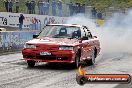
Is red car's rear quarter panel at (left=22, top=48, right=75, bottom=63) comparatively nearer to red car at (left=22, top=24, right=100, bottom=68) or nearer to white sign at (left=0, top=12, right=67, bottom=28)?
red car at (left=22, top=24, right=100, bottom=68)

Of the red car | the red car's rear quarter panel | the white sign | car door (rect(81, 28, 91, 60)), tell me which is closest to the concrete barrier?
the red car

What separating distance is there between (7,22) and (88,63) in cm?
1503

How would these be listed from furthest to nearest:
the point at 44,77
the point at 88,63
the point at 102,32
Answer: the point at 102,32, the point at 88,63, the point at 44,77

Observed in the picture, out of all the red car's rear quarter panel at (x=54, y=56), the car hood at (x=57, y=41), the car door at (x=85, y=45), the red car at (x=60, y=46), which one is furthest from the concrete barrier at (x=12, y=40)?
the red car's rear quarter panel at (x=54, y=56)

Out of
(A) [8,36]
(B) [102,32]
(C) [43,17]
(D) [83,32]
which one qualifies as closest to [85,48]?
(D) [83,32]

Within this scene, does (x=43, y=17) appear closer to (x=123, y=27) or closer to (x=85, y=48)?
(x=123, y=27)

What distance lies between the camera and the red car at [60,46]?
12555 mm

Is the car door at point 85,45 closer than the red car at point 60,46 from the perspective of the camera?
No

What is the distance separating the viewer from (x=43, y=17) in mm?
33594

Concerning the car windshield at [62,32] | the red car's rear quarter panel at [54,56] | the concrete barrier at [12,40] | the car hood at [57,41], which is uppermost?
the car windshield at [62,32]

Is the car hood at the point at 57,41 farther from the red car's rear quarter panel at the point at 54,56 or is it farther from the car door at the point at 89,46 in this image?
the car door at the point at 89,46

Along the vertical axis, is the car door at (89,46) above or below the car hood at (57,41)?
below

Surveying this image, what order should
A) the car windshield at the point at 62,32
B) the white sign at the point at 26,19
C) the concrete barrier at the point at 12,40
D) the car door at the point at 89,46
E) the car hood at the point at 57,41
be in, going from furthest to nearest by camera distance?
the white sign at the point at 26,19
the concrete barrier at the point at 12,40
the car door at the point at 89,46
the car windshield at the point at 62,32
the car hood at the point at 57,41

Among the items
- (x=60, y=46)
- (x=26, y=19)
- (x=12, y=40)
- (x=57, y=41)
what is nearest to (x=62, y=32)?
(x=57, y=41)
